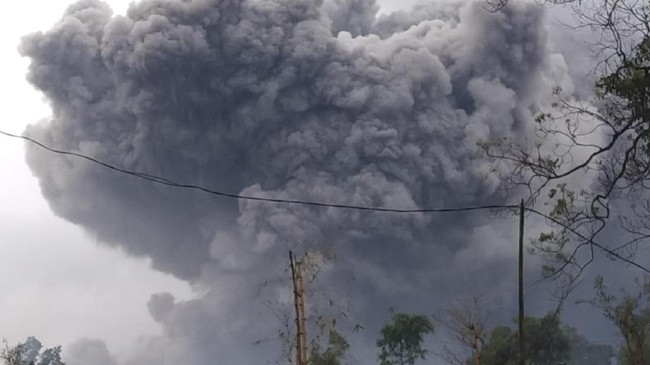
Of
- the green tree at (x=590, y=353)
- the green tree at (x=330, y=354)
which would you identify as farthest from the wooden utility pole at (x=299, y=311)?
the green tree at (x=590, y=353)

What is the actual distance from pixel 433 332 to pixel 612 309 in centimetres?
1938

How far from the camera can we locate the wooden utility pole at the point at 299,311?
22516 millimetres

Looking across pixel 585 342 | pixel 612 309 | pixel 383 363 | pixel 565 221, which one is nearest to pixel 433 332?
pixel 383 363

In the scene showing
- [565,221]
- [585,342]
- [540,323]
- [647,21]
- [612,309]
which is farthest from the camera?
[585,342]

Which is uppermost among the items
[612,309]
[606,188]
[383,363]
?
[383,363]

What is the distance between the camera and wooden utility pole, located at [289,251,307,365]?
22.5 m

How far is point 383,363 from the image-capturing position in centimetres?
4984

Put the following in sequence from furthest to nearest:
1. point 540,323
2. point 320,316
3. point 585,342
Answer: point 585,342, point 540,323, point 320,316

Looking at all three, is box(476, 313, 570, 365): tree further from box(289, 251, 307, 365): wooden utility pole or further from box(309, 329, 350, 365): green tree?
box(289, 251, 307, 365): wooden utility pole

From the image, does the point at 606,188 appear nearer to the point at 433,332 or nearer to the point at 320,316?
the point at 320,316

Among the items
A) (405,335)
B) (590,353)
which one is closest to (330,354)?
(405,335)

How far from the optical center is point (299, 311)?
76.2 ft

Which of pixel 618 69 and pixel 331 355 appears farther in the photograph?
pixel 331 355

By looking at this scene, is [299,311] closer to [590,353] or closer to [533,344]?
[533,344]
